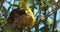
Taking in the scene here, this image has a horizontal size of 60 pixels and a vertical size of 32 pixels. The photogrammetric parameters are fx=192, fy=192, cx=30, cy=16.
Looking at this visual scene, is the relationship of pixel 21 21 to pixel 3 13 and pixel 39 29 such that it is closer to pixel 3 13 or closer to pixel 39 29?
pixel 3 13

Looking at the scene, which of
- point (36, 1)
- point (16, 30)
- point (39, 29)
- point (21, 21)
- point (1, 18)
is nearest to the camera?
point (21, 21)

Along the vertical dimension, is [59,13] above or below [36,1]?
below

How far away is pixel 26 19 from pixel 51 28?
57 centimetres

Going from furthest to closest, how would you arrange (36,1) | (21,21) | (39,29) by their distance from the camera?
(39,29) → (36,1) → (21,21)

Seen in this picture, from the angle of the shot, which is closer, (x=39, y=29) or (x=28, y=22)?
(x=28, y=22)

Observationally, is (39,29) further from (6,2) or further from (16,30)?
(16,30)

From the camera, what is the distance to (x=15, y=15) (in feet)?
2.13

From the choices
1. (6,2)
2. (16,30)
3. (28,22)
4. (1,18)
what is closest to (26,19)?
(28,22)

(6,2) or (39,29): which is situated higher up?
(6,2)

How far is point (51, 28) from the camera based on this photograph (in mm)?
1195

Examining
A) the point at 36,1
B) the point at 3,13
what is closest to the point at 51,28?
the point at 36,1

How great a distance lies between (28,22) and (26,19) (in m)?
0.01

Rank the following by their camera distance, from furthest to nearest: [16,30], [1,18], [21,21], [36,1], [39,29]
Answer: [39,29] < [36,1] < [1,18] < [16,30] < [21,21]

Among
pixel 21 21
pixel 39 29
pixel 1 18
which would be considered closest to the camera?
pixel 21 21
